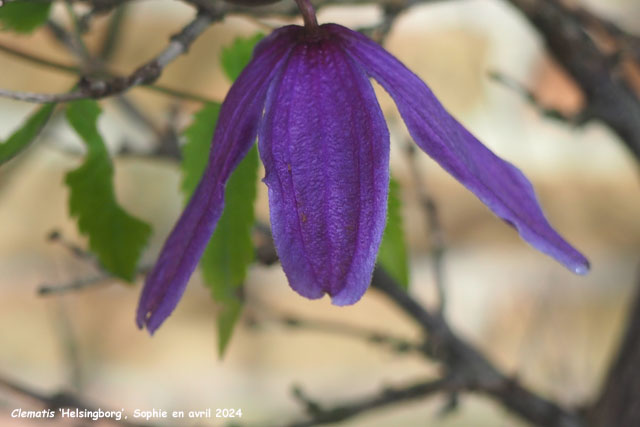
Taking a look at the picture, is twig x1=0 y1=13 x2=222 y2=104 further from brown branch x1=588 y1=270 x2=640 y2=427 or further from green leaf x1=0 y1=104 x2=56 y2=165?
brown branch x1=588 y1=270 x2=640 y2=427

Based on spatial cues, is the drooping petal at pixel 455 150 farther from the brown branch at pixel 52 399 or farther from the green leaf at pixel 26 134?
the brown branch at pixel 52 399

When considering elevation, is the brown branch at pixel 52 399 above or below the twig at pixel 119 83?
below

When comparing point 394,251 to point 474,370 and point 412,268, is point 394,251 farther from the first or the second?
point 412,268

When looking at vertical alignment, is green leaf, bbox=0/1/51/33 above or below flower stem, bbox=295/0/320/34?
above

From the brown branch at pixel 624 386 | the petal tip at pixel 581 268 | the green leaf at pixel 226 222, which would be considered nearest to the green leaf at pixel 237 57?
the green leaf at pixel 226 222

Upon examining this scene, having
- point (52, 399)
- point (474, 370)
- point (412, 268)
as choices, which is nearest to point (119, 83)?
point (52, 399)

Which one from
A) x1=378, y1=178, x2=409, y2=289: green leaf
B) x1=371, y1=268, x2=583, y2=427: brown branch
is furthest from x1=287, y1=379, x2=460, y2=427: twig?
x1=378, y1=178, x2=409, y2=289: green leaf

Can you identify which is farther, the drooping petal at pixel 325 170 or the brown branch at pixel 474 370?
the brown branch at pixel 474 370

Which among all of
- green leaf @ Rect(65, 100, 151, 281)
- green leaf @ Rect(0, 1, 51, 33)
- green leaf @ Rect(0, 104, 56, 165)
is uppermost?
green leaf @ Rect(0, 1, 51, 33)
